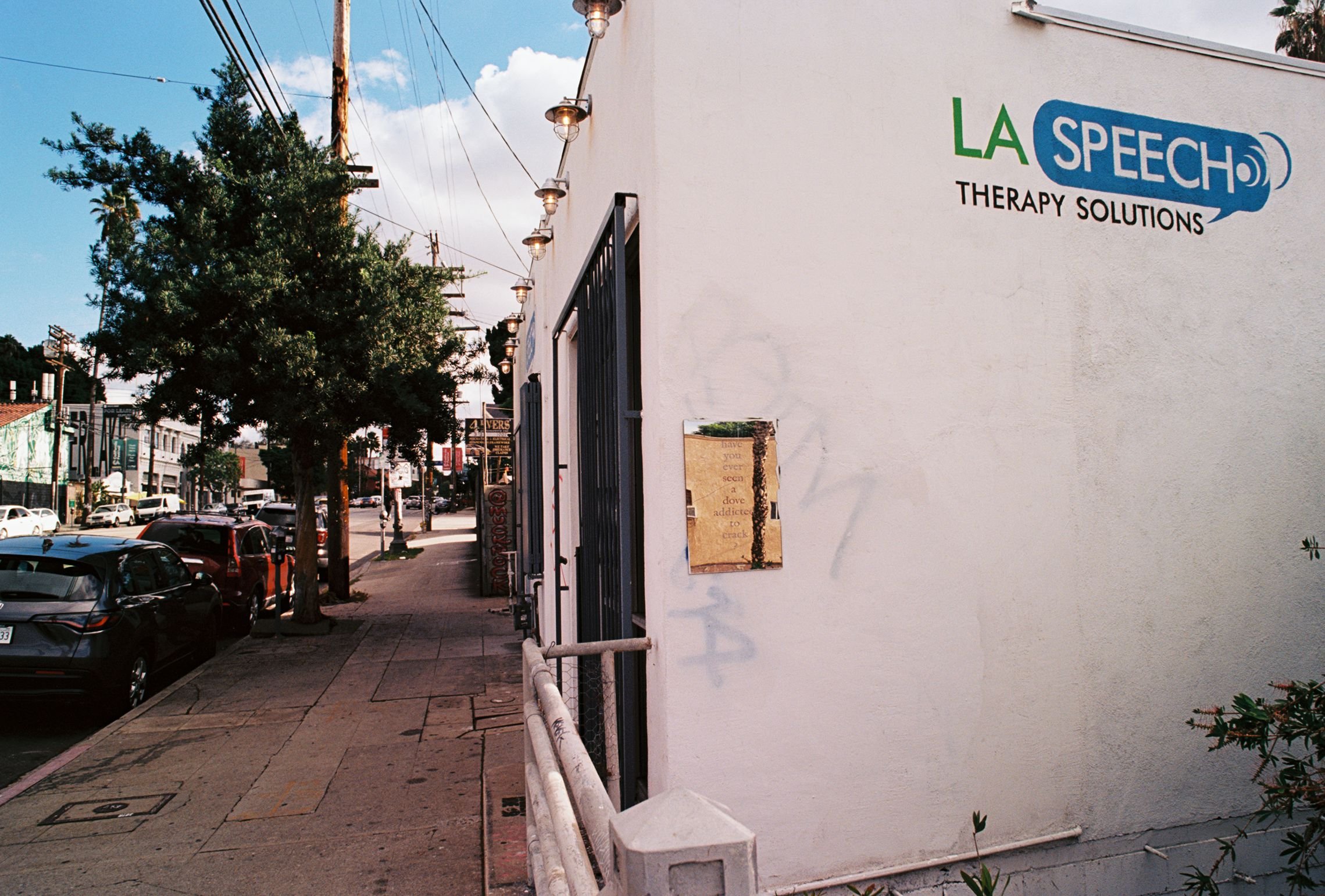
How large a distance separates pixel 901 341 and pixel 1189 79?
7.63ft

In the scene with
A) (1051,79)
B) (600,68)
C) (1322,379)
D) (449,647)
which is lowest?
(449,647)

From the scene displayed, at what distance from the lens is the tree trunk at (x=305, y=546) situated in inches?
464

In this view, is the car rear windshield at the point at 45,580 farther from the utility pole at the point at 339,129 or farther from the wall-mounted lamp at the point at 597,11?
the wall-mounted lamp at the point at 597,11

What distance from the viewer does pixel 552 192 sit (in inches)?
234

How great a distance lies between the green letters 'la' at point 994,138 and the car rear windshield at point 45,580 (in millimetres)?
8075

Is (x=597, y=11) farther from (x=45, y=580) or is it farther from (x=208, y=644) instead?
(x=208, y=644)

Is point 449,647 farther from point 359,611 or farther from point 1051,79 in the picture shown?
point 1051,79

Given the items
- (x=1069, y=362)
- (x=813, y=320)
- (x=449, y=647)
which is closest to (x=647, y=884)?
(x=813, y=320)

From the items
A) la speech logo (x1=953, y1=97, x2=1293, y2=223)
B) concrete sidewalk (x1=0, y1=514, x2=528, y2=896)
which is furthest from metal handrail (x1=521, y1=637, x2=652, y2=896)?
la speech logo (x1=953, y1=97, x2=1293, y2=223)

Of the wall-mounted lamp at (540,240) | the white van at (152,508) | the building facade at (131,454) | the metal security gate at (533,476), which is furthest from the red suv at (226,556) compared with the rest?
the white van at (152,508)

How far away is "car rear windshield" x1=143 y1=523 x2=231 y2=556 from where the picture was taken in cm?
1229

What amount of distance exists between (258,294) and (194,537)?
4.61m

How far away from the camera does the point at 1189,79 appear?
4.41m

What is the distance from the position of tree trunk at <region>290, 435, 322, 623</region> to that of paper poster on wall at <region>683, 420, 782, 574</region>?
9527 mm
